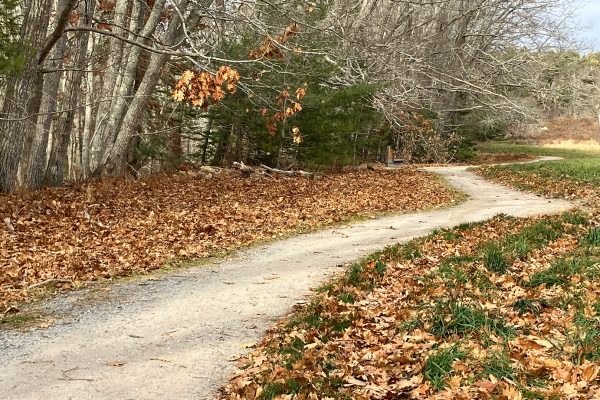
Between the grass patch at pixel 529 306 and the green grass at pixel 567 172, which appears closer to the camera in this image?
the grass patch at pixel 529 306

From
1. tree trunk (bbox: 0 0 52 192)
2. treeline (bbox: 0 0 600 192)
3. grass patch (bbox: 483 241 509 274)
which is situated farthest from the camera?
treeline (bbox: 0 0 600 192)

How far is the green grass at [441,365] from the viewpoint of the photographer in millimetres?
3959

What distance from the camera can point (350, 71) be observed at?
77.0 feet

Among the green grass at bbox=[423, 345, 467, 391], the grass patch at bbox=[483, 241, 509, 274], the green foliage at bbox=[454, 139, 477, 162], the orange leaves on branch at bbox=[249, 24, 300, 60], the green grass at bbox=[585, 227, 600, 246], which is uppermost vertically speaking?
the orange leaves on branch at bbox=[249, 24, 300, 60]

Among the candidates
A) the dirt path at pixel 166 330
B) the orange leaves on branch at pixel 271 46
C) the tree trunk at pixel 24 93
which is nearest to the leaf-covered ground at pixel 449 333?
the dirt path at pixel 166 330

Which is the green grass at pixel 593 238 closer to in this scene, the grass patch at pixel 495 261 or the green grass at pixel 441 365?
the grass patch at pixel 495 261

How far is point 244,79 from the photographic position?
63.0 feet

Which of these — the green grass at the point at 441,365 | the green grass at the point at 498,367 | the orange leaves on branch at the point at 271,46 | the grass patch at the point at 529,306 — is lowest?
the green grass at the point at 441,365

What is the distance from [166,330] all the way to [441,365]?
3.10m

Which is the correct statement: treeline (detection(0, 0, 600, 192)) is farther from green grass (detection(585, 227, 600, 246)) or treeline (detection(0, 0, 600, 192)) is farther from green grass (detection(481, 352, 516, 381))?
green grass (detection(481, 352, 516, 381))

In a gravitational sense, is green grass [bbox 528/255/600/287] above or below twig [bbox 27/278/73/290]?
above

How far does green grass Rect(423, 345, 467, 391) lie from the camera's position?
3959mm

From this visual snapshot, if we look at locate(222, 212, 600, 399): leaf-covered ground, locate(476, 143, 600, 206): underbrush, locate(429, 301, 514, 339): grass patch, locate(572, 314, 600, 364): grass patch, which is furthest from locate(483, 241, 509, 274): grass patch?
locate(476, 143, 600, 206): underbrush

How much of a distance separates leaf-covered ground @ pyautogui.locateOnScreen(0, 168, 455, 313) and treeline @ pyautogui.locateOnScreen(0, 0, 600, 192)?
67.7 inches
